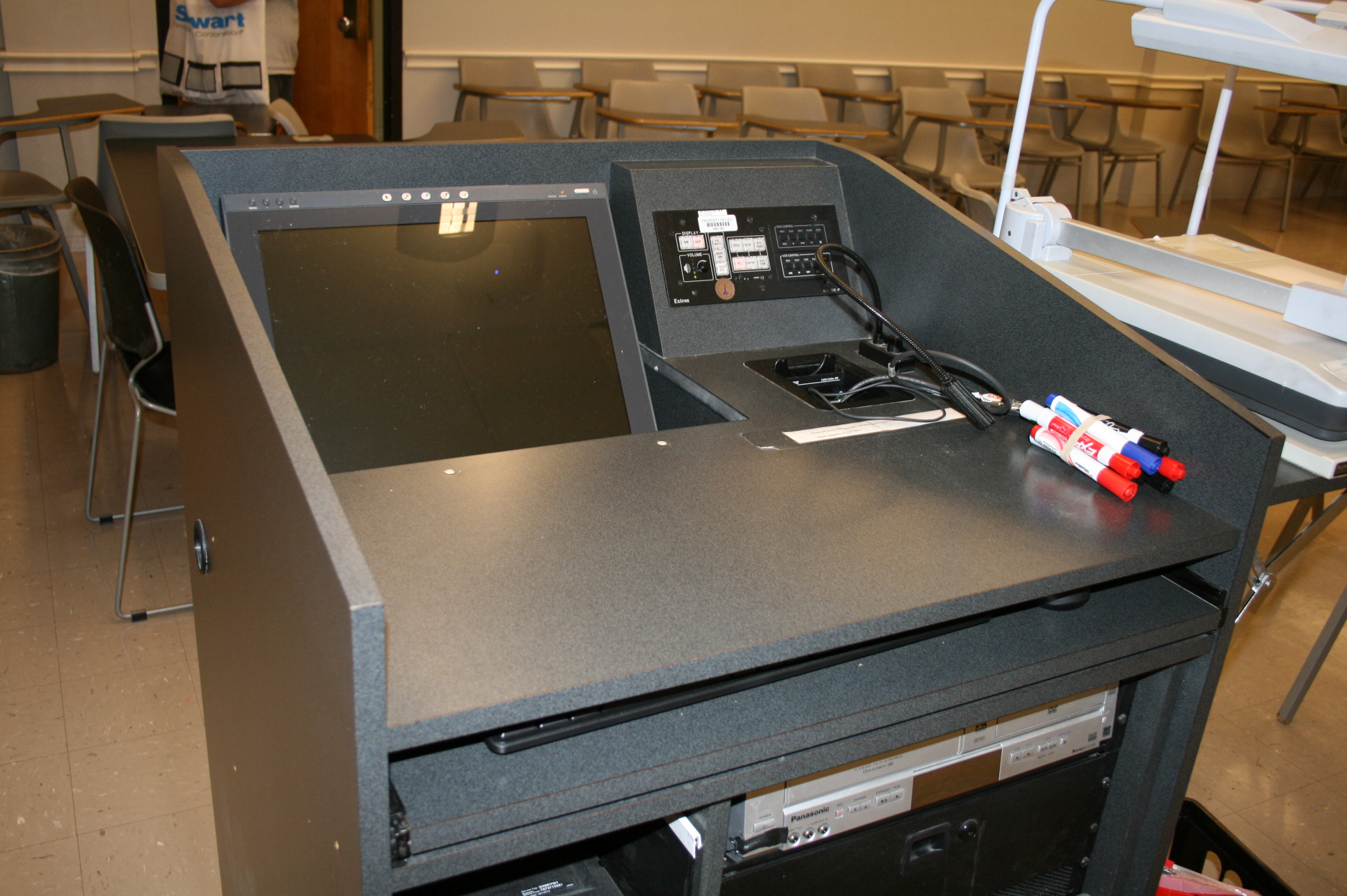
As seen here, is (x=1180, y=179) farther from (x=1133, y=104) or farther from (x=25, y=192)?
(x=25, y=192)

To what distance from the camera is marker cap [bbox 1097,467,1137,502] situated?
104cm

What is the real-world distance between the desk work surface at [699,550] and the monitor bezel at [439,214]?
0.26 meters

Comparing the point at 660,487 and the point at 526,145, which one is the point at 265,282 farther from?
the point at 660,487

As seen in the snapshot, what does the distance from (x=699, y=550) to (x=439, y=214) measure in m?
0.64

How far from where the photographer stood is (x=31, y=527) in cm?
236

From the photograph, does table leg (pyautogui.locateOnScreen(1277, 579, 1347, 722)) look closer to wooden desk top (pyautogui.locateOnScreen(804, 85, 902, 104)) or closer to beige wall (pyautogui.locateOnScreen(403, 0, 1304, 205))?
wooden desk top (pyautogui.locateOnScreen(804, 85, 902, 104))

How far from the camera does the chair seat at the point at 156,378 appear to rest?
205cm

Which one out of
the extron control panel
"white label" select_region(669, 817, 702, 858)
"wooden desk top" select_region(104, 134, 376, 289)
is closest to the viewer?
"white label" select_region(669, 817, 702, 858)

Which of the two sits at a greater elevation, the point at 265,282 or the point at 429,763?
the point at 265,282

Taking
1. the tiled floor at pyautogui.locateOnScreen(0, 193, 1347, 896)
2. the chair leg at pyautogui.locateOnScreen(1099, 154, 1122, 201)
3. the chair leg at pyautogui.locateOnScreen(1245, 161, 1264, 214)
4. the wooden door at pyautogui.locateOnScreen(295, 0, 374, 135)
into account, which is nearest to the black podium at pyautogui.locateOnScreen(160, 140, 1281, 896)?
the tiled floor at pyautogui.locateOnScreen(0, 193, 1347, 896)

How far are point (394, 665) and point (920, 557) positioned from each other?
0.46 m

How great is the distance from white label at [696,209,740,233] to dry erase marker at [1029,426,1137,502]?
1.71ft

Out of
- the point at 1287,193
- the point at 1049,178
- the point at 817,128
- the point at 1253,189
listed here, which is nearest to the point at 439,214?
the point at 817,128

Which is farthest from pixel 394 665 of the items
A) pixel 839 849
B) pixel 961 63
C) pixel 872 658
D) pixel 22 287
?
pixel 961 63
